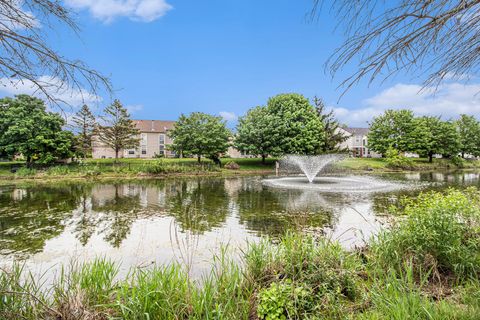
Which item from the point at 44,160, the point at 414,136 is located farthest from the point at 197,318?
the point at 414,136

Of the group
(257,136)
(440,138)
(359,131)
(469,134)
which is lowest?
(257,136)

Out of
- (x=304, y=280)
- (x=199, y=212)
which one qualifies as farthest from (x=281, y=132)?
(x=304, y=280)

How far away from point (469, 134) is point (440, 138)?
35.7ft

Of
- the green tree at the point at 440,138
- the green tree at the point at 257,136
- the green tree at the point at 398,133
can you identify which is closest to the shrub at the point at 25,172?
the green tree at the point at 257,136

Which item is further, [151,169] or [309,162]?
[309,162]

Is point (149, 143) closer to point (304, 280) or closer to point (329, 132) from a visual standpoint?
point (329, 132)

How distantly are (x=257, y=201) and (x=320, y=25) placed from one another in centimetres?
1140

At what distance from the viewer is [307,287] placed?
11.3ft

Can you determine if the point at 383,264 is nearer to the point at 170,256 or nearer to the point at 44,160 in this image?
the point at 170,256

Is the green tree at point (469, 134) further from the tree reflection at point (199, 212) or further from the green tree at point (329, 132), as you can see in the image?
the tree reflection at point (199, 212)

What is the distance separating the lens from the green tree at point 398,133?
141 ft

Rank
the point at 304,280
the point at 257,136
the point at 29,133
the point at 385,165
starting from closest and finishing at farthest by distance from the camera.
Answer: the point at 304,280 < the point at 29,133 < the point at 257,136 < the point at 385,165

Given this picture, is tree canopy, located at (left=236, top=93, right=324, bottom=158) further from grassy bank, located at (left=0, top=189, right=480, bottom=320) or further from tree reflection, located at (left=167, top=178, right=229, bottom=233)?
grassy bank, located at (left=0, top=189, right=480, bottom=320)

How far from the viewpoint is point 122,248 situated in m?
6.68
